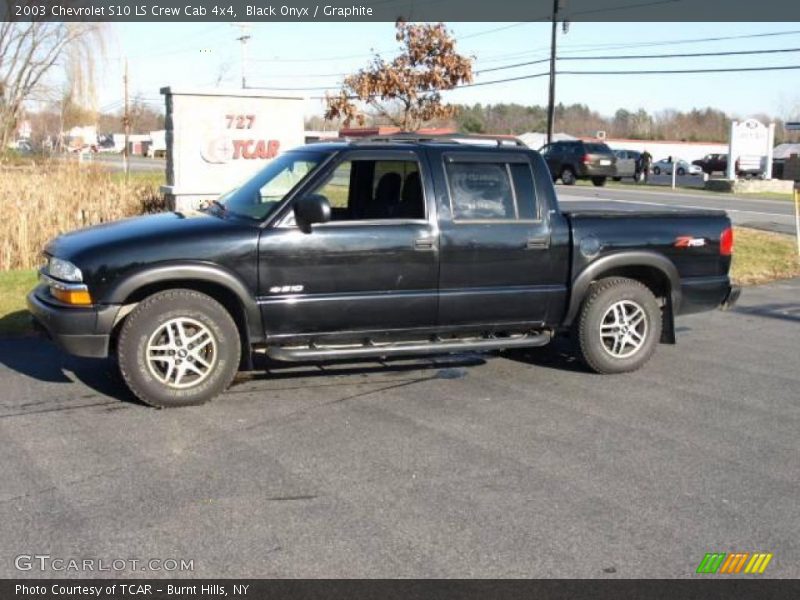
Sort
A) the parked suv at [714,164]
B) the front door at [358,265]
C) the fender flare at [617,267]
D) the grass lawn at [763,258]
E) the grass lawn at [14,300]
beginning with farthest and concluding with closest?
the parked suv at [714,164], the grass lawn at [763,258], the grass lawn at [14,300], the fender flare at [617,267], the front door at [358,265]

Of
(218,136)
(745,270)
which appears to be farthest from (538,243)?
(218,136)

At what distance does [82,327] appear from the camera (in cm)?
571

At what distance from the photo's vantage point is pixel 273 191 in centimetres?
640

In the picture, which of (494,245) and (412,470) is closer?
(412,470)

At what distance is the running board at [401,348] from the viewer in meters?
6.09

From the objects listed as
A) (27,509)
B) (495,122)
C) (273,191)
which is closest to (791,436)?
(273,191)

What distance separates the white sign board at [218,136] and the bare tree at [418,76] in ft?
27.8

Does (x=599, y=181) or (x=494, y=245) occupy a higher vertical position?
(x=599, y=181)

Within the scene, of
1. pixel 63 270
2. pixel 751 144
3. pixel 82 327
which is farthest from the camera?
pixel 751 144

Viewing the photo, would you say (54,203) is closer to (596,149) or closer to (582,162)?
(582,162)

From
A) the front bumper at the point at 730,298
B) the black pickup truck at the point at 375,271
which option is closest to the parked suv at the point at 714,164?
the front bumper at the point at 730,298

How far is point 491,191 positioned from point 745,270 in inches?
286
